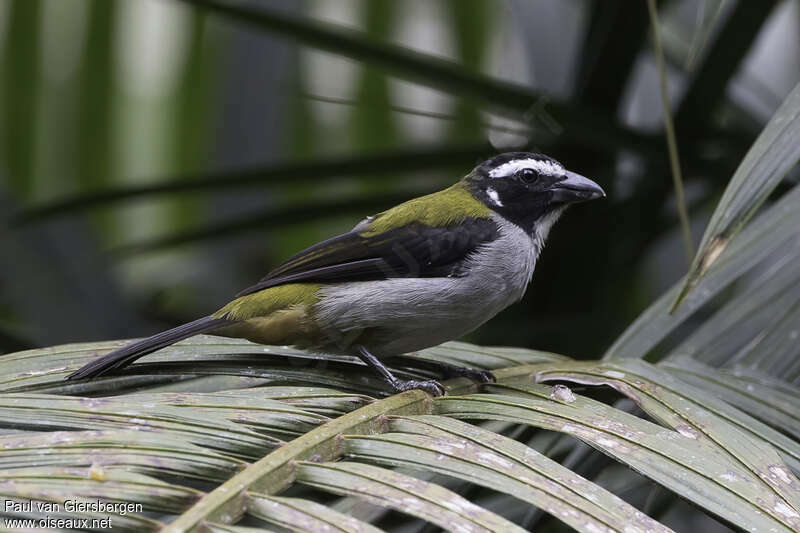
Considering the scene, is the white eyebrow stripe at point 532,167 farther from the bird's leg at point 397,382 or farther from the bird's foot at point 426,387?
the bird's foot at point 426,387

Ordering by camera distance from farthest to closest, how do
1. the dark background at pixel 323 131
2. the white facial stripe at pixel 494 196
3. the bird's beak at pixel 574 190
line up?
the dark background at pixel 323 131
the white facial stripe at pixel 494 196
the bird's beak at pixel 574 190

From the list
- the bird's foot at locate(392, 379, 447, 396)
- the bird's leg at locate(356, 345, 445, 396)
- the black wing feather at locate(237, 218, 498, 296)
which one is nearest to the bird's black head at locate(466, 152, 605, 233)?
the black wing feather at locate(237, 218, 498, 296)

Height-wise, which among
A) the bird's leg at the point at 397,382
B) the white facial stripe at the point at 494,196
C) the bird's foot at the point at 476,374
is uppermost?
the white facial stripe at the point at 494,196

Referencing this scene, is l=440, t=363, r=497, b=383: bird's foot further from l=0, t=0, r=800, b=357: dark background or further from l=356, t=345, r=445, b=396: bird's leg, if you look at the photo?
l=0, t=0, r=800, b=357: dark background

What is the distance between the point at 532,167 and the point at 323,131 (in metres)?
2.35

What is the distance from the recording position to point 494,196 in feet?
10.1

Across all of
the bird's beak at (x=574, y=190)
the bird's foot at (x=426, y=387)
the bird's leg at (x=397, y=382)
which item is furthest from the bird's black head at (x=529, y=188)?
the bird's foot at (x=426, y=387)

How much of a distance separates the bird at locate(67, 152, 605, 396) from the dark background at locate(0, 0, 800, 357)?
1.31 ft

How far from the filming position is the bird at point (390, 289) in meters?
2.59

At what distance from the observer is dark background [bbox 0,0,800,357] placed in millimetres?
3504

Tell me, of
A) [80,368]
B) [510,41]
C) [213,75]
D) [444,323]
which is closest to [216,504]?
[80,368]

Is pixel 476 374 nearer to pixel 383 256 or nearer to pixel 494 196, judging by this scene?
pixel 383 256

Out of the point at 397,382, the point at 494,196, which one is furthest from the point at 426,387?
the point at 494,196

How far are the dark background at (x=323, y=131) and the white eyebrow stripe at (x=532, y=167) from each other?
0.47 ft
